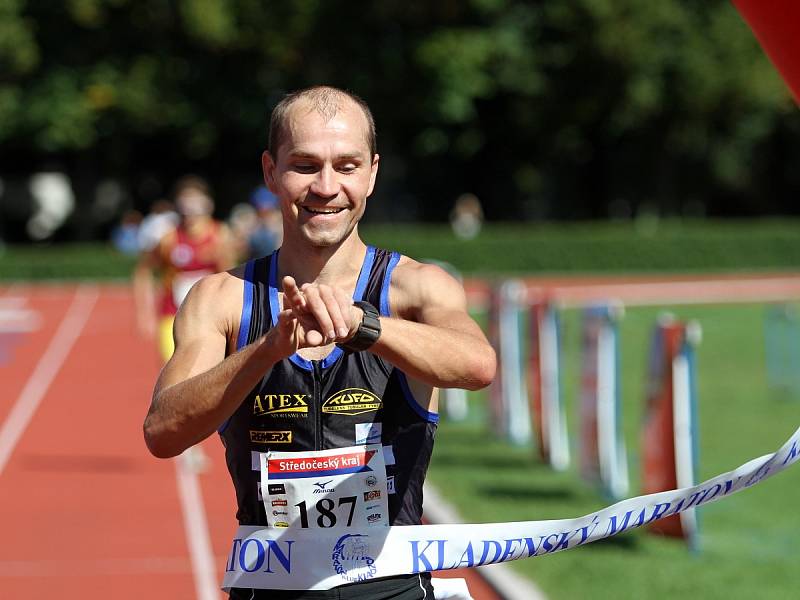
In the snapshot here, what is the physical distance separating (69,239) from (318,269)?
53076 mm

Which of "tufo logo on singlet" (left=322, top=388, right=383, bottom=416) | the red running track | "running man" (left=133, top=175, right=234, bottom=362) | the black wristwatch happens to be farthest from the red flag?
"running man" (left=133, top=175, right=234, bottom=362)

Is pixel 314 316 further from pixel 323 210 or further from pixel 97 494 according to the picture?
pixel 97 494

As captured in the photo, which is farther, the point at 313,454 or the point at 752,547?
the point at 752,547

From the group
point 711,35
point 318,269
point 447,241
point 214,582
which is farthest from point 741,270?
point 318,269

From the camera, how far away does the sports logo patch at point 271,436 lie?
319cm

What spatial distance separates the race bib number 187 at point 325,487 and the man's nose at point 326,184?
0.62 m

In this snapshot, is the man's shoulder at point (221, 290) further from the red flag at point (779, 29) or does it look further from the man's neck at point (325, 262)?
the red flag at point (779, 29)

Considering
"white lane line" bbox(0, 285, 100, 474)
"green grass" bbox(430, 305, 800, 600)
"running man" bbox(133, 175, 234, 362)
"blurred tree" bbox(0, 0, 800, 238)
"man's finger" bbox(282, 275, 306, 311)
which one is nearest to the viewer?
"man's finger" bbox(282, 275, 306, 311)

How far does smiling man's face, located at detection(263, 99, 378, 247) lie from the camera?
10.1 ft

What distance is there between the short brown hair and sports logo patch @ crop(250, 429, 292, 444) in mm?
658

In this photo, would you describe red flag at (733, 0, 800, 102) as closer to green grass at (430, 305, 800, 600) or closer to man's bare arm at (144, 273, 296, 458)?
man's bare arm at (144, 273, 296, 458)

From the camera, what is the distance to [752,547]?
820 centimetres

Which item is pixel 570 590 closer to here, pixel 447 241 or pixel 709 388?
pixel 709 388

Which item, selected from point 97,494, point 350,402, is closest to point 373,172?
point 350,402
